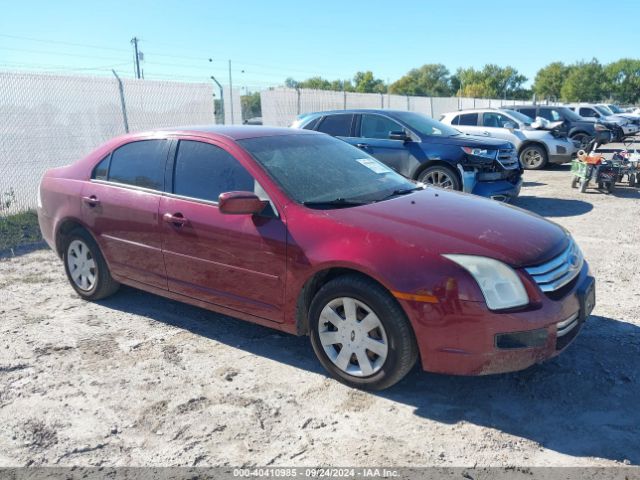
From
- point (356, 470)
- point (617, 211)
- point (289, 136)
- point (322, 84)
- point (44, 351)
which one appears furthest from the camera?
point (322, 84)

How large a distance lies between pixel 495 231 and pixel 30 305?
14.1 ft

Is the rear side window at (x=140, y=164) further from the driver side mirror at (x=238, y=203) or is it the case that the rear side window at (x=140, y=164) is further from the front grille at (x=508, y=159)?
the front grille at (x=508, y=159)

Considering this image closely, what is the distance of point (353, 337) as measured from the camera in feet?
10.8

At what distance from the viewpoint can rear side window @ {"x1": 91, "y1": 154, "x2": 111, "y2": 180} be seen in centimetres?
474

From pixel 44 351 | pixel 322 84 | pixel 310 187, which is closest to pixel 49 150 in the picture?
pixel 44 351

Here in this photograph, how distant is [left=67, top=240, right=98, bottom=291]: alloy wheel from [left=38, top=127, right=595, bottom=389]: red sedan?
0.10ft

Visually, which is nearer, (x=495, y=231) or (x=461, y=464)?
(x=461, y=464)

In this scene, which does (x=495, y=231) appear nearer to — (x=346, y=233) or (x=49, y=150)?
(x=346, y=233)

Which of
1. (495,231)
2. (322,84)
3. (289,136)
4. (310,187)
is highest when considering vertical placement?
(322,84)

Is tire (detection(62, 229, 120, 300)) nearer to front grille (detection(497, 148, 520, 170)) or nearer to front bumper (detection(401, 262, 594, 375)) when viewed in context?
front bumper (detection(401, 262, 594, 375))

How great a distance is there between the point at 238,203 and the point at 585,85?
95.9 m

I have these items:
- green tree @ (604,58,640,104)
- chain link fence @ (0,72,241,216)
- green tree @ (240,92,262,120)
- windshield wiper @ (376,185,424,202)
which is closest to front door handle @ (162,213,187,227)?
windshield wiper @ (376,185,424,202)

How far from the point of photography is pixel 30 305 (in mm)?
5066

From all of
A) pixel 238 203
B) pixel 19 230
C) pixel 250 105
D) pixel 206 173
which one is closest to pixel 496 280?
pixel 238 203
